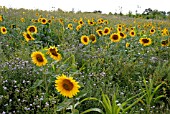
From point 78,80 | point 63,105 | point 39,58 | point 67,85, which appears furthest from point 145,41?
point 67,85

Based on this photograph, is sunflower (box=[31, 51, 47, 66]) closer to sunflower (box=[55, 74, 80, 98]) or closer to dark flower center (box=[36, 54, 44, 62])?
dark flower center (box=[36, 54, 44, 62])

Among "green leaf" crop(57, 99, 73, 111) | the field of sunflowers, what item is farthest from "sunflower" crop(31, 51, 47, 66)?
"green leaf" crop(57, 99, 73, 111)

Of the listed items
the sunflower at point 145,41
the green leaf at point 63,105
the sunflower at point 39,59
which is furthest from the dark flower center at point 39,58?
the sunflower at point 145,41

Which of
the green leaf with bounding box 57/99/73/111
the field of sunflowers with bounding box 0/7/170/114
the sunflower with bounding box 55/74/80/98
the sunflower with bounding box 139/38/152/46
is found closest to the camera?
the sunflower with bounding box 55/74/80/98

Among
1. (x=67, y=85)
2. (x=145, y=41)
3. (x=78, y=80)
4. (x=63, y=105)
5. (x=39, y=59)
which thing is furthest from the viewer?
(x=145, y=41)

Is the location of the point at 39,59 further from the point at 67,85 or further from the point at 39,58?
the point at 67,85

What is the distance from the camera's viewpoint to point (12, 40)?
4.96 m

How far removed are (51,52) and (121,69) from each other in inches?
56.1

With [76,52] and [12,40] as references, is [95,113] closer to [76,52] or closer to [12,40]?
[76,52]

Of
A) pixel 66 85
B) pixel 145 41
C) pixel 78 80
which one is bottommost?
pixel 78 80

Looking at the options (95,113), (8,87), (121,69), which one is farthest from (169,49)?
(8,87)

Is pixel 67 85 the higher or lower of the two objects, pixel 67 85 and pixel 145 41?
the higher

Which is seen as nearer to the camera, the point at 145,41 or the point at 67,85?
the point at 67,85

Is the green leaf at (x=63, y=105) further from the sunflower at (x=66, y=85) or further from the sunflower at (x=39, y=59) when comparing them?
the sunflower at (x=39, y=59)
